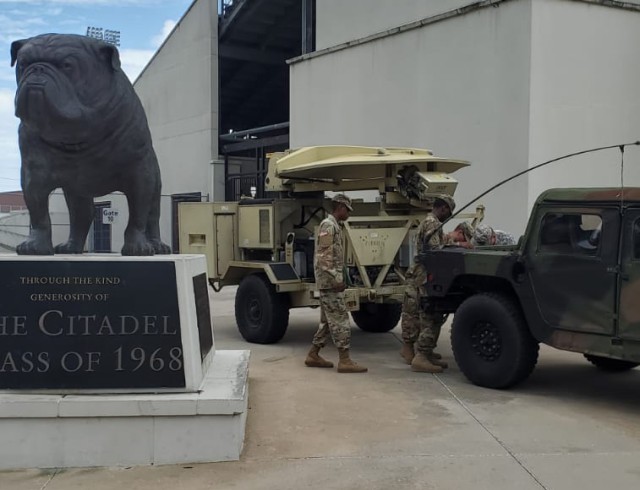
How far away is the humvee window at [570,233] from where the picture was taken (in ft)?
18.5

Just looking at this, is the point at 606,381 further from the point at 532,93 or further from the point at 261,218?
the point at 532,93

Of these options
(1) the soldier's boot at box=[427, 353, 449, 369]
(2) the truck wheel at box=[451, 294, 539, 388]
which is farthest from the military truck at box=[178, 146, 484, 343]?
(2) the truck wheel at box=[451, 294, 539, 388]

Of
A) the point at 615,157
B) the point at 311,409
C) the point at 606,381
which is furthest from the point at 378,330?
the point at 615,157

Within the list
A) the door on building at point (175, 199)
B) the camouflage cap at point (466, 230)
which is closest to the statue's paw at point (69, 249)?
the camouflage cap at point (466, 230)

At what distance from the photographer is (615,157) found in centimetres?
1233

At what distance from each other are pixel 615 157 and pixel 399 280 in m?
6.33

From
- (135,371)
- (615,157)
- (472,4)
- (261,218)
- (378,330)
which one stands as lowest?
(378,330)

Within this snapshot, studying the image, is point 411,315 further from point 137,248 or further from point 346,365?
point 137,248

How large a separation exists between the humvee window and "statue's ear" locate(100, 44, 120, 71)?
3820 mm

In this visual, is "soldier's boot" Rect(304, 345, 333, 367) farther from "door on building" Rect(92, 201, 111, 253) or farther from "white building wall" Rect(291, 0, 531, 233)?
"door on building" Rect(92, 201, 111, 253)

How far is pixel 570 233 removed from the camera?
5777 mm

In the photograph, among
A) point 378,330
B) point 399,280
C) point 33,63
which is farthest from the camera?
point 378,330

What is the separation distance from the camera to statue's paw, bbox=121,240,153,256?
5.34 metres

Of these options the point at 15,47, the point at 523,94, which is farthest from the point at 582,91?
the point at 15,47
